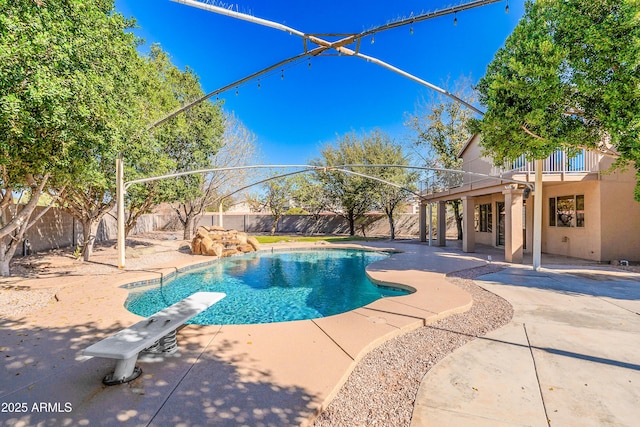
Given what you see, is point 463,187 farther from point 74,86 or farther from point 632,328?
point 74,86

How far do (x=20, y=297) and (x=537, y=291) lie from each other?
11094mm

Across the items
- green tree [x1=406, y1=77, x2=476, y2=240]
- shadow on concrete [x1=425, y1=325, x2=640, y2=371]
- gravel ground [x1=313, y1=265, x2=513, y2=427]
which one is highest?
green tree [x1=406, y1=77, x2=476, y2=240]

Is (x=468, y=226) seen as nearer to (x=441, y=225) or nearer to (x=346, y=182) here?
(x=441, y=225)

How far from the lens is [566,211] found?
1208cm

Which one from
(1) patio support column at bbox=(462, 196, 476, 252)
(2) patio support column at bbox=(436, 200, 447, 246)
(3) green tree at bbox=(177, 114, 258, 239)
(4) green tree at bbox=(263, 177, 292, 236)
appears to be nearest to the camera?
(1) patio support column at bbox=(462, 196, 476, 252)

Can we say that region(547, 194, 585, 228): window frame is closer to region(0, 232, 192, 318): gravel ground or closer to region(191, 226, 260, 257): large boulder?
region(191, 226, 260, 257): large boulder

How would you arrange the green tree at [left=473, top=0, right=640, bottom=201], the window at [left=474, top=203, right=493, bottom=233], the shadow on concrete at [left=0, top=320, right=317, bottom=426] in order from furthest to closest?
1. the window at [left=474, top=203, right=493, bottom=233]
2. the green tree at [left=473, top=0, right=640, bottom=201]
3. the shadow on concrete at [left=0, top=320, right=317, bottom=426]

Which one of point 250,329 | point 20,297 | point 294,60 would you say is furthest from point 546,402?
point 20,297

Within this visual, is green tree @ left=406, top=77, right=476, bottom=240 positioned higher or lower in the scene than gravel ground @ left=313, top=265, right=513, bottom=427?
higher

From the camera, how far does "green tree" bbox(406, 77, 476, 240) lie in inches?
803

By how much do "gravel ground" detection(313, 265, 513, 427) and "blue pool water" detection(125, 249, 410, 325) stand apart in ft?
8.69

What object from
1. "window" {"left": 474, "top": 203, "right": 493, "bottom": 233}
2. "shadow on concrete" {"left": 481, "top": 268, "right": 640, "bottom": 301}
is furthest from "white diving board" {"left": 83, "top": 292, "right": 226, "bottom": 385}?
"window" {"left": 474, "top": 203, "right": 493, "bottom": 233}

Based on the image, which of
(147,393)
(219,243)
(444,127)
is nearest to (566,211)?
(444,127)

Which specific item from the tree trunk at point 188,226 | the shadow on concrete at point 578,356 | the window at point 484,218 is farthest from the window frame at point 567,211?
the tree trunk at point 188,226
